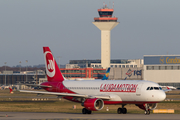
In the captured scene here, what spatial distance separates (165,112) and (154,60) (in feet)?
467

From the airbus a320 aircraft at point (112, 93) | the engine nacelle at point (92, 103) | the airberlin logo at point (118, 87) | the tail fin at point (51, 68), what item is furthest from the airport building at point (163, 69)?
the engine nacelle at point (92, 103)

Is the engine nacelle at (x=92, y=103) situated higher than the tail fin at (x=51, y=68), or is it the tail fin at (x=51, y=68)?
the tail fin at (x=51, y=68)

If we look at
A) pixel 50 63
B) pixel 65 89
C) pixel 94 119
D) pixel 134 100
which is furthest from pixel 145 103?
pixel 50 63

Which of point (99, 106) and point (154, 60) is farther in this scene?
point (154, 60)

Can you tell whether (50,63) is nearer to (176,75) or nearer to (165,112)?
(165,112)

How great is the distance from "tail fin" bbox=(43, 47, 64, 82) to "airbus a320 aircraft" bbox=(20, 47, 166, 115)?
1.88 m

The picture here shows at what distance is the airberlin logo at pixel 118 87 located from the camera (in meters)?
49.0

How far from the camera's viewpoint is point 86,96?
50.9 meters

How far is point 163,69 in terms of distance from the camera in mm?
192125

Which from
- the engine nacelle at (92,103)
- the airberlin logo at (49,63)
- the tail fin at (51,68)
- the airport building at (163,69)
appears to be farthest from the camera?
the airport building at (163,69)

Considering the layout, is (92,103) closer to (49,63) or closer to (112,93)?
(112,93)

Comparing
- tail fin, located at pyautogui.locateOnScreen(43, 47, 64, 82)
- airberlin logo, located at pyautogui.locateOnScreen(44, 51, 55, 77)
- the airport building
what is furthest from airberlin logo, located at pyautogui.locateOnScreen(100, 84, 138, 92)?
the airport building

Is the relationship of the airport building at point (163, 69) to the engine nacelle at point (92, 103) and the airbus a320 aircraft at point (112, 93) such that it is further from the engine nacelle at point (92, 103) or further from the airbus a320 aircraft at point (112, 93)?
the engine nacelle at point (92, 103)

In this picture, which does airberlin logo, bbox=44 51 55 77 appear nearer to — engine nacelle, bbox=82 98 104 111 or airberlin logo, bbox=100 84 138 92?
airberlin logo, bbox=100 84 138 92
